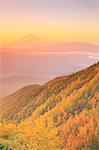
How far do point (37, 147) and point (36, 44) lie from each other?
95 centimetres

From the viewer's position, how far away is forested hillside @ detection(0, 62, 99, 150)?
494 cm

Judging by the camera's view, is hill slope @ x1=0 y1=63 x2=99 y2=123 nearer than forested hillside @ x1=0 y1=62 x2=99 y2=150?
No

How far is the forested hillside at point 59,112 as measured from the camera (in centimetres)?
494

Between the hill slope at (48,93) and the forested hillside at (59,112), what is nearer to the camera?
the forested hillside at (59,112)

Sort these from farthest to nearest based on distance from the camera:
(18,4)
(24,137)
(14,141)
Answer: (18,4) < (24,137) < (14,141)

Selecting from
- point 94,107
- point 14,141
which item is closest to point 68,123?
point 94,107

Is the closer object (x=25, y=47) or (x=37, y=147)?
(x=37, y=147)

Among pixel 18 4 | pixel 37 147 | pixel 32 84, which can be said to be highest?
pixel 18 4

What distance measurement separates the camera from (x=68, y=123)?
5.18 meters

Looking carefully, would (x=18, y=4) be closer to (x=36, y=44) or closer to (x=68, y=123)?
(x=36, y=44)

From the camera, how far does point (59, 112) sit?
17.2ft

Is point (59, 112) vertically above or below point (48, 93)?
below

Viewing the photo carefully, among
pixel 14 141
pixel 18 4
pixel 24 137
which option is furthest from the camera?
pixel 18 4

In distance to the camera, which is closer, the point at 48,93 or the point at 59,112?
the point at 59,112
